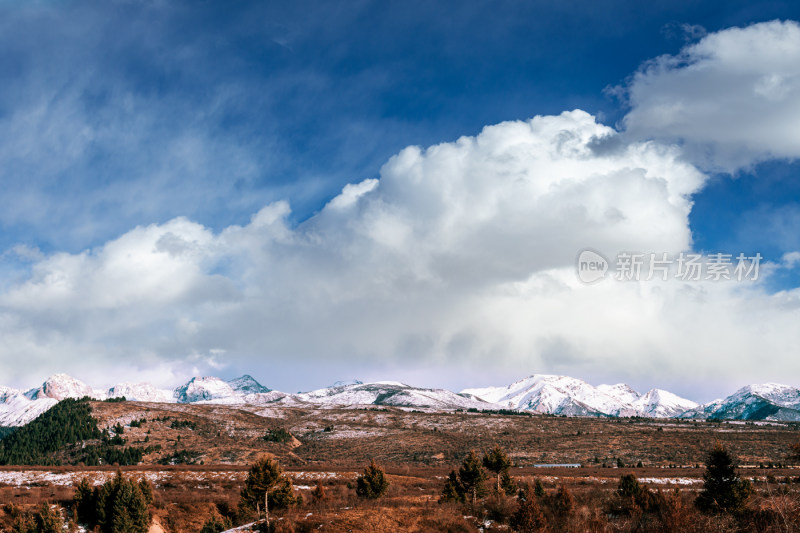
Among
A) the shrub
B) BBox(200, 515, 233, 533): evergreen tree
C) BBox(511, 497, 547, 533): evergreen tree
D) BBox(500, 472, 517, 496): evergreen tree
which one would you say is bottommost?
the shrub

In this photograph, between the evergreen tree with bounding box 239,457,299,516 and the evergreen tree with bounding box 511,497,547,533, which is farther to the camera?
the evergreen tree with bounding box 239,457,299,516

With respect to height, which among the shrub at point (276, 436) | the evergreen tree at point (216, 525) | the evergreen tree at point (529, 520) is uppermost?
the evergreen tree at point (529, 520)

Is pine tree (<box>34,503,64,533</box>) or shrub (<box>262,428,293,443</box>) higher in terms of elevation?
pine tree (<box>34,503,64,533</box>)

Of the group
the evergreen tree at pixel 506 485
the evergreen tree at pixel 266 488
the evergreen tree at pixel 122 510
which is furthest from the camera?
the evergreen tree at pixel 506 485

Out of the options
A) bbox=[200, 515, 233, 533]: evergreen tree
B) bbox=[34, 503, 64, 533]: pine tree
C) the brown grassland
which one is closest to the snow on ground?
the brown grassland

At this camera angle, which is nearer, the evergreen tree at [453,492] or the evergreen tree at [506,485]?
the evergreen tree at [453,492]

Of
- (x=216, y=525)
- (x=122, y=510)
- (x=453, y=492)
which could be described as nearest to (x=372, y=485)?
(x=453, y=492)

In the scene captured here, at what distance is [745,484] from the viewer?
89.8ft

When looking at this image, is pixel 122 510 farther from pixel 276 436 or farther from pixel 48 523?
pixel 276 436

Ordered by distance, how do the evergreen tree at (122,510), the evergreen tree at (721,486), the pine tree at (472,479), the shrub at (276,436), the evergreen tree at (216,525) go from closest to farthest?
1. the evergreen tree at (721,486)
2. the evergreen tree at (216,525)
3. the evergreen tree at (122,510)
4. the pine tree at (472,479)
5. the shrub at (276,436)

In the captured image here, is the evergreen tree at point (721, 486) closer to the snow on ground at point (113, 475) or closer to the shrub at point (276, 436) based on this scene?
the snow on ground at point (113, 475)

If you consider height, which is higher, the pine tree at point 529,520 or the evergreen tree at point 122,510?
the pine tree at point 529,520

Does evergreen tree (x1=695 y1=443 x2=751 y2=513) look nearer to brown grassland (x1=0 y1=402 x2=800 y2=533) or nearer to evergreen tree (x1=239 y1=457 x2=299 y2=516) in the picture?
brown grassland (x1=0 y1=402 x2=800 y2=533)

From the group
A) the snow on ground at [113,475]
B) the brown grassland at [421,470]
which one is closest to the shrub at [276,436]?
the brown grassland at [421,470]
